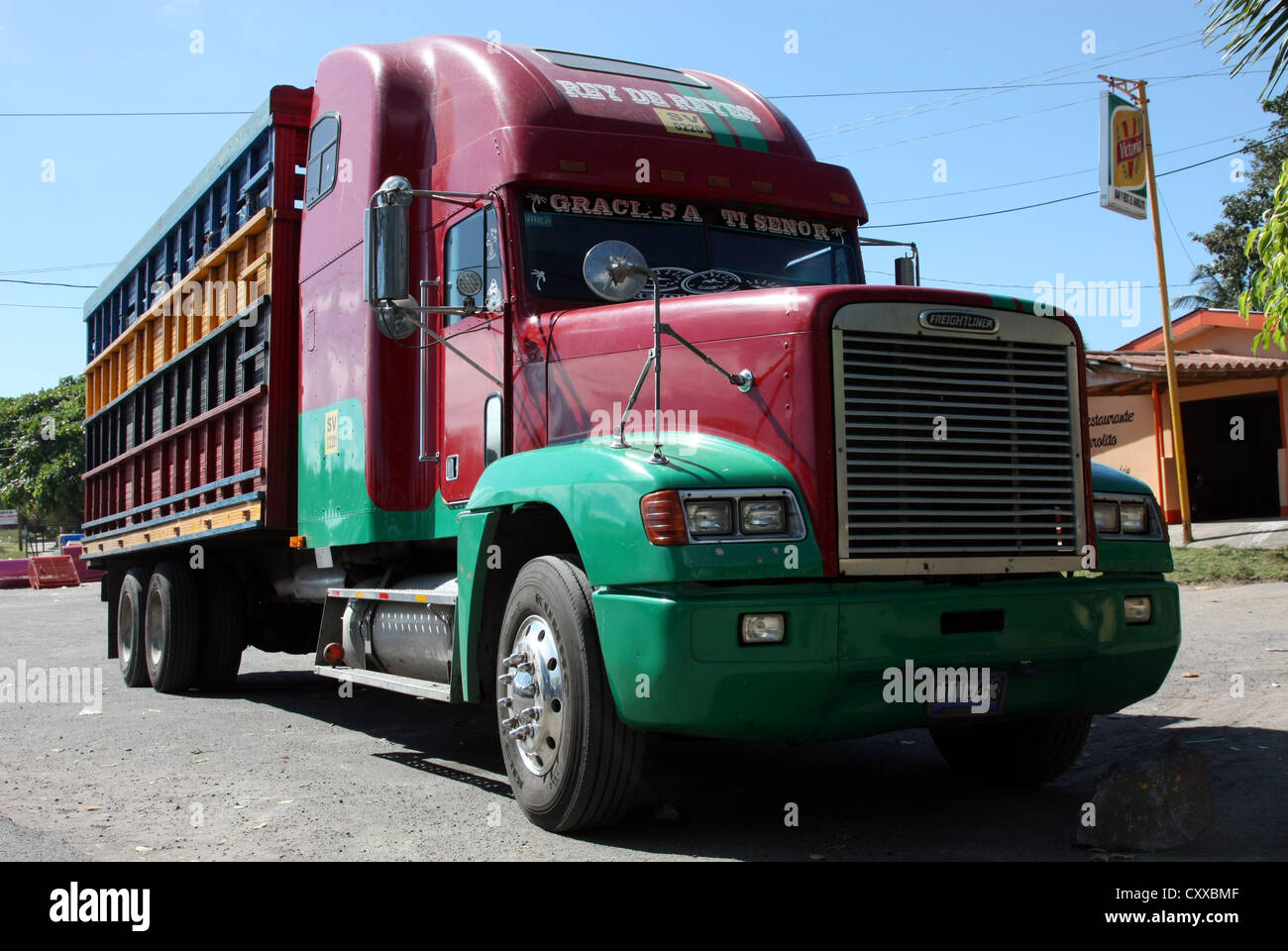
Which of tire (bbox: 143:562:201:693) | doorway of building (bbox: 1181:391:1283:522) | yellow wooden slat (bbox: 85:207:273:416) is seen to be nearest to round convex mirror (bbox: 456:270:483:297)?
yellow wooden slat (bbox: 85:207:273:416)

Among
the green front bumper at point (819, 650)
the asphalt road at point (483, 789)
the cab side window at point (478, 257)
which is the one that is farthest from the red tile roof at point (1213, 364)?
the green front bumper at point (819, 650)

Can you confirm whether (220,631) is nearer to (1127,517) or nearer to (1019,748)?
(1019,748)

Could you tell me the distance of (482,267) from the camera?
637cm

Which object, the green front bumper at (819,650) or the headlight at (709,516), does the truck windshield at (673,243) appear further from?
the green front bumper at (819,650)

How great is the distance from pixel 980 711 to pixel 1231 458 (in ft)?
82.1

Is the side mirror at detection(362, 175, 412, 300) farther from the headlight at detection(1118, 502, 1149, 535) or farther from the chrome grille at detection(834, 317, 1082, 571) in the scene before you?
the headlight at detection(1118, 502, 1149, 535)

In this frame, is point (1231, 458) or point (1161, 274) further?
point (1231, 458)

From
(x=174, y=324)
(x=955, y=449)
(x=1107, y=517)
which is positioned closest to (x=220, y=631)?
(x=174, y=324)

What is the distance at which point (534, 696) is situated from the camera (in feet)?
17.5

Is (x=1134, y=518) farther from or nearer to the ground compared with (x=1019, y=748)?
farther from the ground

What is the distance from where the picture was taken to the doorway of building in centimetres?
2644
